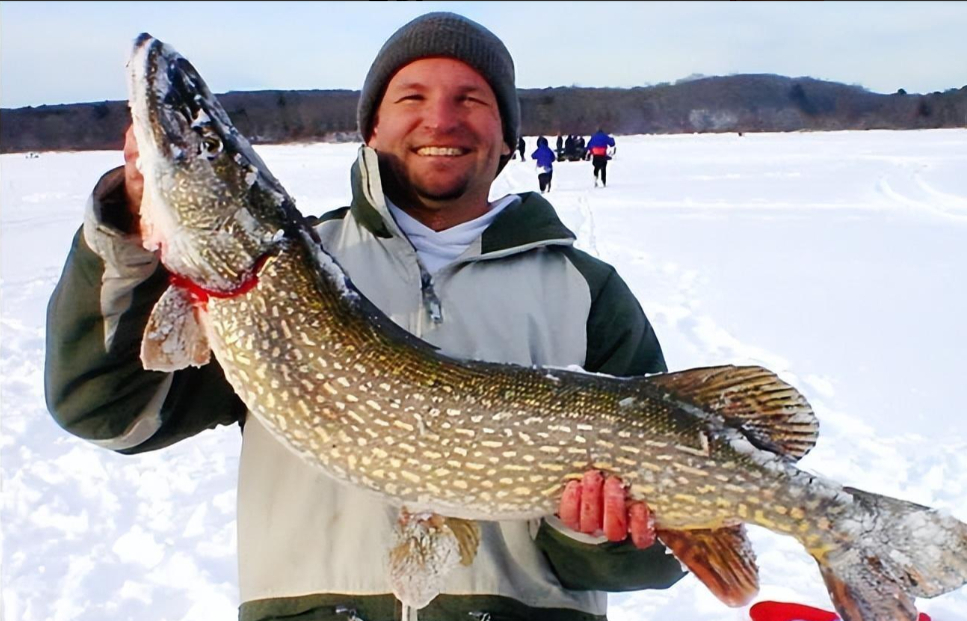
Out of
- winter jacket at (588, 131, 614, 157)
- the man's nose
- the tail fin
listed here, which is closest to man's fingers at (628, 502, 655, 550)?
the tail fin

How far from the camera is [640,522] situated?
171 centimetres

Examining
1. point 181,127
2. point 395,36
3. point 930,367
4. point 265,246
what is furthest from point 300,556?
point 930,367

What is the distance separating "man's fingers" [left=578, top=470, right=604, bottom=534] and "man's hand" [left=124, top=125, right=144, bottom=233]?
3.36 ft

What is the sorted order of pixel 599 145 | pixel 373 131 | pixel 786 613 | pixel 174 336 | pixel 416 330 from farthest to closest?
pixel 599 145, pixel 786 613, pixel 373 131, pixel 416 330, pixel 174 336

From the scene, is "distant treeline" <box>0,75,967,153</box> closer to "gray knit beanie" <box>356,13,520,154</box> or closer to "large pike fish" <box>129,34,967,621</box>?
"gray knit beanie" <box>356,13,520,154</box>

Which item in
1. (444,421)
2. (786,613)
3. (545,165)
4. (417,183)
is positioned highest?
(417,183)

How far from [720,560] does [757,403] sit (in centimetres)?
33

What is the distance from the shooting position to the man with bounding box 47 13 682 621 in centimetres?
168

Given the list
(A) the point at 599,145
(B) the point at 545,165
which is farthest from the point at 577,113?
(B) the point at 545,165

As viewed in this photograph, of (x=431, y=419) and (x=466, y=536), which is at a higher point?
(x=431, y=419)

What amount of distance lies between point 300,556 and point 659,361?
0.93 m

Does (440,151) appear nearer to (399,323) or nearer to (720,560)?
(399,323)

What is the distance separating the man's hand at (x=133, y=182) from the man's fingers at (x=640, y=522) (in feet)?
3.73

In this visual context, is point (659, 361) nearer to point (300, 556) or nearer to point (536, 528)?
point (536, 528)
